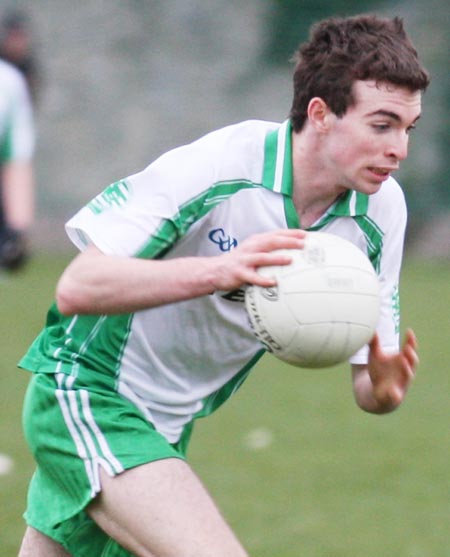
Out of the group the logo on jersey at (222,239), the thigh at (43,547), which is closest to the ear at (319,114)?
the logo on jersey at (222,239)

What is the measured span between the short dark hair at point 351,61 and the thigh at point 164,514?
100cm

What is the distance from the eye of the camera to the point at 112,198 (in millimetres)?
3688

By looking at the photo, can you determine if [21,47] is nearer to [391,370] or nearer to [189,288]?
[391,370]

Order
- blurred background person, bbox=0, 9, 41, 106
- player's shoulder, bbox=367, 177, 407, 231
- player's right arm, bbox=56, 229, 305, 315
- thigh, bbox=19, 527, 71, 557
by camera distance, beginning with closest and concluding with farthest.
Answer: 1. player's right arm, bbox=56, 229, 305, 315
2. player's shoulder, bbox=367, 177, 407, 231
3. thigh, bbox=19, 527, 71, 557
4. blurred background person, bbox=0, 9, 41, 106

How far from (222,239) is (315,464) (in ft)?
9.90

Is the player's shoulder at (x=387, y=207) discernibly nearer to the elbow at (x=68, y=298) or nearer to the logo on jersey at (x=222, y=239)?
the logo on jersey at (x=222, y=239)

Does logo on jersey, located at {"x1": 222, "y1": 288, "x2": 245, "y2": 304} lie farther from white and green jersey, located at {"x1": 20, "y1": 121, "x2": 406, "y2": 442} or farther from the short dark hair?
the short dark hair

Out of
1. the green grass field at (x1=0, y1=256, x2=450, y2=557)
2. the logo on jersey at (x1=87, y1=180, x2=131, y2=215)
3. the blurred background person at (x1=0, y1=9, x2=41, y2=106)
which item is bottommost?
the green grass field at (x1=0, y1=256, x2=450, y2=557)

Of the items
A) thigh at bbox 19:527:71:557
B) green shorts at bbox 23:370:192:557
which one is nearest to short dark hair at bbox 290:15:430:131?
green shorts at bbox 23:370:192:557

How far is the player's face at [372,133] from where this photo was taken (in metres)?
3.67

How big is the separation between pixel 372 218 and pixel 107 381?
0.85m

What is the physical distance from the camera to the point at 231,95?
1675 centimetres

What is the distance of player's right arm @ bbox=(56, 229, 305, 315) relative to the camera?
11.3 ft

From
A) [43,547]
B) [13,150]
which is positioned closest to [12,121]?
[13,150]
